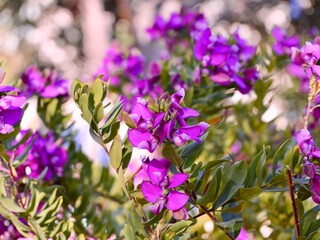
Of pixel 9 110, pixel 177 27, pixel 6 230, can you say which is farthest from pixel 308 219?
pixel 177 27

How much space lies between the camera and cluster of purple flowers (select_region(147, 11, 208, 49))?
5.04ft

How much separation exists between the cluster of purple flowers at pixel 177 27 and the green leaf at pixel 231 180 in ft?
2.65

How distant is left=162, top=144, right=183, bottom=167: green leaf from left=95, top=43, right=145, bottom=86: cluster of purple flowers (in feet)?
3.08

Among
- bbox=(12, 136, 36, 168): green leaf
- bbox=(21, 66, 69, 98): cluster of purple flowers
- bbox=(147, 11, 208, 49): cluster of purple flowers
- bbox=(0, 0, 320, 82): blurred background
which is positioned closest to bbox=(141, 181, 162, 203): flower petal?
bbox=(12, 136, 36, 168): green leaf

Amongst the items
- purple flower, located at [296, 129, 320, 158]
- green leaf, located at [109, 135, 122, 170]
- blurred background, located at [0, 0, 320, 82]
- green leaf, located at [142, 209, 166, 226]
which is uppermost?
green leaf, located at [109, 135, 122, 170]

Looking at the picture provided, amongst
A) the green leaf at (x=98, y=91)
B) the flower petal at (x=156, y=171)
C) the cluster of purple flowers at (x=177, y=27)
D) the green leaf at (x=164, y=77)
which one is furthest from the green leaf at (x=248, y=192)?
the cluster of purple flowers at (x=177, y=27)

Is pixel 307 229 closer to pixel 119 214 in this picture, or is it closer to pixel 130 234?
pixel 130 234

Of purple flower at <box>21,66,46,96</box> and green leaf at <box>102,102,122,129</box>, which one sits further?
purple flower at <box>21,66,46,96</box>

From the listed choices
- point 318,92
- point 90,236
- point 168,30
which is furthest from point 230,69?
point 168,30

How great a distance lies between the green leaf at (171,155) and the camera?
2.18 ft

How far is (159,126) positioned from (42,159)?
515mm

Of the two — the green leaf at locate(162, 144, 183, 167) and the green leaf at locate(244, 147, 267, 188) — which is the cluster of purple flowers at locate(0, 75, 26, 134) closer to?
the green leaf at locate(162, 144, 183, 167)

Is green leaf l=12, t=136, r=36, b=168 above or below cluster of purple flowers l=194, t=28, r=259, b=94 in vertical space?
below

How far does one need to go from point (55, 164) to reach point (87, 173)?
0.13m
